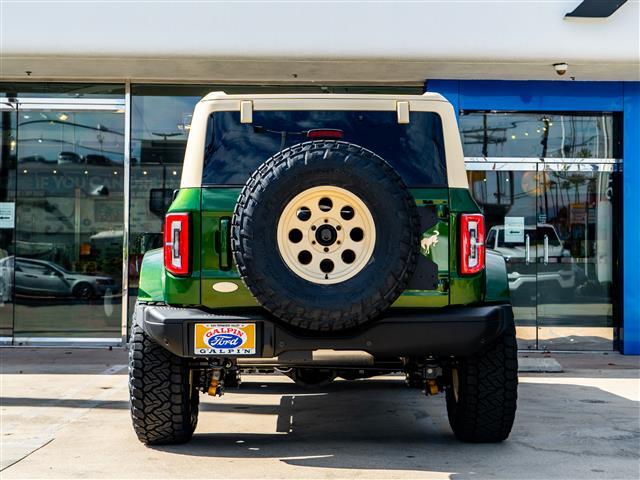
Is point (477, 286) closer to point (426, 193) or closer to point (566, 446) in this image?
point (426, 193)

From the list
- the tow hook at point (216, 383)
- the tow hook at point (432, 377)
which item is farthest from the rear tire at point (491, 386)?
the tow hook at point (216, 383)

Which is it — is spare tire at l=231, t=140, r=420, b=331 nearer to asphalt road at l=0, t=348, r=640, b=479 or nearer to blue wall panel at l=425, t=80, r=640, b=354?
asphalt road at l=0, t=348, r=640, b=479

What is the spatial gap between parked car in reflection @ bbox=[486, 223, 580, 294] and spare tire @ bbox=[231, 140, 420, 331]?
23.3 feet

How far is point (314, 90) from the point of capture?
12062 millimetres

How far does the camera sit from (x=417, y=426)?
21.5 feet

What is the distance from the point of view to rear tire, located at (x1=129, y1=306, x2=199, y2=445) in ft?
17.7

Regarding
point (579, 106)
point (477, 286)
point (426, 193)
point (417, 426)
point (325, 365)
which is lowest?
point (417, 426)

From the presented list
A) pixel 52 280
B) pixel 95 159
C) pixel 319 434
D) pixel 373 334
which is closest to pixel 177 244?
pixel 373 334

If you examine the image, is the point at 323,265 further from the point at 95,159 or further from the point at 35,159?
the point at 35,159

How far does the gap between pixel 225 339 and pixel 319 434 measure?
1.49m

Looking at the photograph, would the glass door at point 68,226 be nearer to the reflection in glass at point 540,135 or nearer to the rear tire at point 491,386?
the reflection in glass at point 540,135

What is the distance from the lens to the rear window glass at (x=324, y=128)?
5.32 metres

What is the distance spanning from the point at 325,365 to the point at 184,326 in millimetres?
839

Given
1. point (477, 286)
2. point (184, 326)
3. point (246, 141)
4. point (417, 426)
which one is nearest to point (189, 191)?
point (246, 141)
